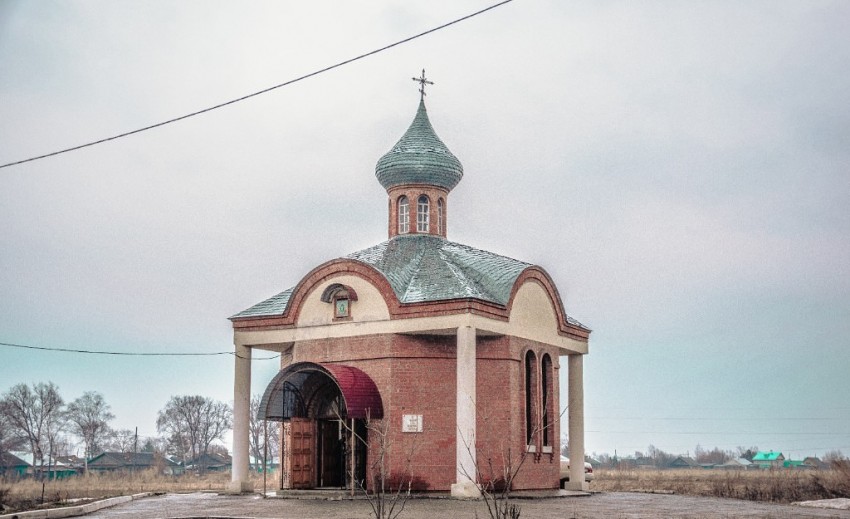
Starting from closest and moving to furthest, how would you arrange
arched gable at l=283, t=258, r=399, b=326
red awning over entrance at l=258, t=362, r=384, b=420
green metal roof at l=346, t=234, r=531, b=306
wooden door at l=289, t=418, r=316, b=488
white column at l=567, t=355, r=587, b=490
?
1. red awning over entrance at l=258, t=362, r=384, b=420
2. green metal roof at l=346, t=234, r=531, b=306
3. arched gable at l=283, t=258, r=399, b=326
4. wooden door at l=289, t=418, r=316, b=488
5. white column at l=567, t=355, r=587, b=490

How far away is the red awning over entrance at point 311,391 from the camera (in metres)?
20.4

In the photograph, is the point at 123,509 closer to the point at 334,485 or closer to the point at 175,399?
the point at 334,485

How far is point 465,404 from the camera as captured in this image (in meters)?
20.0

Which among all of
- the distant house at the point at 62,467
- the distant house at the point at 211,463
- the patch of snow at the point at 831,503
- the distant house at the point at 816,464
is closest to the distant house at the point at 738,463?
the distant house at the point at 816,464

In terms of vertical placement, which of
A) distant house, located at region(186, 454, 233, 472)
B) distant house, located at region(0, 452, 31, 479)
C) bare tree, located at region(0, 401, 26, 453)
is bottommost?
distant house, located at region(186, 454, 233, 472)

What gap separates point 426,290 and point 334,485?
5.28 m

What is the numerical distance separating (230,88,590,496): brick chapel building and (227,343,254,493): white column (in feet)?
0.09

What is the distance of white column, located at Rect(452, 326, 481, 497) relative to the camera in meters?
19.8

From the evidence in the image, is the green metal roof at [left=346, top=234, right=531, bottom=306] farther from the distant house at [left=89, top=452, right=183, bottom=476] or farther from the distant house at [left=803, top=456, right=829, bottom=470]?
the distant house at [left=89, top=452, right=183, bottom=476]

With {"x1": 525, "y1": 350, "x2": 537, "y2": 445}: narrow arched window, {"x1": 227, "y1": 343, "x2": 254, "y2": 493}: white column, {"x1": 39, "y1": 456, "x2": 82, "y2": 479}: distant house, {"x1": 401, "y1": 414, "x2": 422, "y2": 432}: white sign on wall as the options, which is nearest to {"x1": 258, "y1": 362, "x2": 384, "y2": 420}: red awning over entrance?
{"x1": 401, "y1": 414, "x2": 422, "y2": 432}: white sign on wall

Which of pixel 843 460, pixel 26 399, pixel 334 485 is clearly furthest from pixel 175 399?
pixel 843 460

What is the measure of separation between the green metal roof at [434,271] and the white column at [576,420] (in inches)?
43.9

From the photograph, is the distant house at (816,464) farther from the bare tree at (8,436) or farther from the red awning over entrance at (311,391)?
the bare tree at (8,436)

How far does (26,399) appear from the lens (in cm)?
6184
